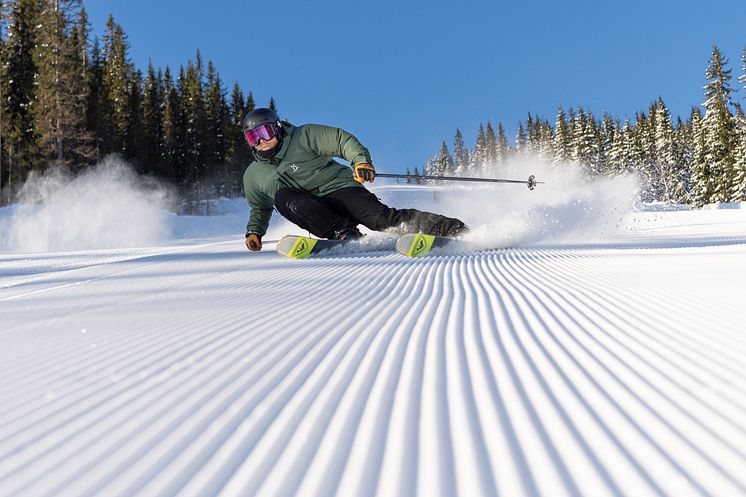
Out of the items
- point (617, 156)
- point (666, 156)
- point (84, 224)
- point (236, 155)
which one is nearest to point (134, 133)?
point (236, 155)

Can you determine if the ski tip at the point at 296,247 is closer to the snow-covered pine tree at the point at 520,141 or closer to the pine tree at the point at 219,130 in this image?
the pine tree at the point at 219,130

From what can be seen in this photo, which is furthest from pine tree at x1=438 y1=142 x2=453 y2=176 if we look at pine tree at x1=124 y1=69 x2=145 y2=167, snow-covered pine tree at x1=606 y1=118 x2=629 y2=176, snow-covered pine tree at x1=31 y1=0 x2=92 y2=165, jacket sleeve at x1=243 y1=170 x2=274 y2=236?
jacket sleeve at x1=243 y1=170 x2=274 y2=236

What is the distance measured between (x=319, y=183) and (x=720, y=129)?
38.1 metres

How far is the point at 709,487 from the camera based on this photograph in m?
0.77

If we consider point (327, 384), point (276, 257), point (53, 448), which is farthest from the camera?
point (276, 257)

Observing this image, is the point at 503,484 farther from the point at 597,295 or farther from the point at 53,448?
the point at 597,295

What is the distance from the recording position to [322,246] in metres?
5.39

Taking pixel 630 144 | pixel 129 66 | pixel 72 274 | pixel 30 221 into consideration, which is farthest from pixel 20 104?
pixel 630 144

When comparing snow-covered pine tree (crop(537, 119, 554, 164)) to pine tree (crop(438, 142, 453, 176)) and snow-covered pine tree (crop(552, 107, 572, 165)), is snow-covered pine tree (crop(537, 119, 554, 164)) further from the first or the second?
pine tree (crop(438, 142, 453, 176))

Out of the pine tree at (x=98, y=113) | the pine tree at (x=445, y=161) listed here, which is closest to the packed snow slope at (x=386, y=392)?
the pine tree at (x=98, y=113)

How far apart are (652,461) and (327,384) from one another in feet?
2.58

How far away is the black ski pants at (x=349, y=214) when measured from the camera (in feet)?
17.8

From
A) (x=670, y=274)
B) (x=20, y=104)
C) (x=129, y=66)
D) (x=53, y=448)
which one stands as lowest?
(x=53, y=448)

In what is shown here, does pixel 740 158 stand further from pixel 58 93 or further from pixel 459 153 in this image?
pixel 459 153
